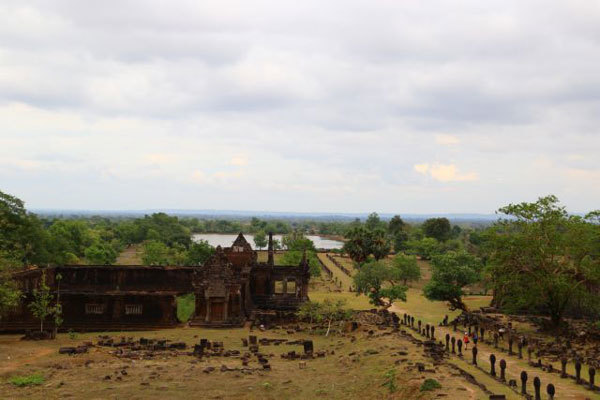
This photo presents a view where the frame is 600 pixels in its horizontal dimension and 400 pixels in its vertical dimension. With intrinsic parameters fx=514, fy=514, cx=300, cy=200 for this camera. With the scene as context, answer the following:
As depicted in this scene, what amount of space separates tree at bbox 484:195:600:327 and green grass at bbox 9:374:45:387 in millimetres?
28118

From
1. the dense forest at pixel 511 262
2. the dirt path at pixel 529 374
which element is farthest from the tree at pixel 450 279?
the dirt path at pixel 529 374

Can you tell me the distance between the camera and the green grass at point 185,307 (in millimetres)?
40434

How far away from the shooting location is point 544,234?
3481 cm

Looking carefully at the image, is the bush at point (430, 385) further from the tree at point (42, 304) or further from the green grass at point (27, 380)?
the tree at point (42, 304)

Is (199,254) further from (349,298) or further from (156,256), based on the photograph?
(349,298)

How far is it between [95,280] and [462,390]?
33.3m

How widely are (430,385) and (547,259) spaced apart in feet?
66.5

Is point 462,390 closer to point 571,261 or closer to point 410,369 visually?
point 410,369

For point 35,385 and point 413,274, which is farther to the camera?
point 413,274

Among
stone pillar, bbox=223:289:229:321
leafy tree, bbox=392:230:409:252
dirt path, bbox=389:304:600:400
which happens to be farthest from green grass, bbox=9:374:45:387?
leafy tree, bbox=392:230:409:252

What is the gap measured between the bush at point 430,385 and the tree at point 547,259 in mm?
17295

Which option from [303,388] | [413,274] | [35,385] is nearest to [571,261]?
[303,388]

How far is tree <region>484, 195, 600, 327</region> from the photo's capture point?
111ft

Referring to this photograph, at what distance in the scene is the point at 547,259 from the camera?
3538 centimetres
